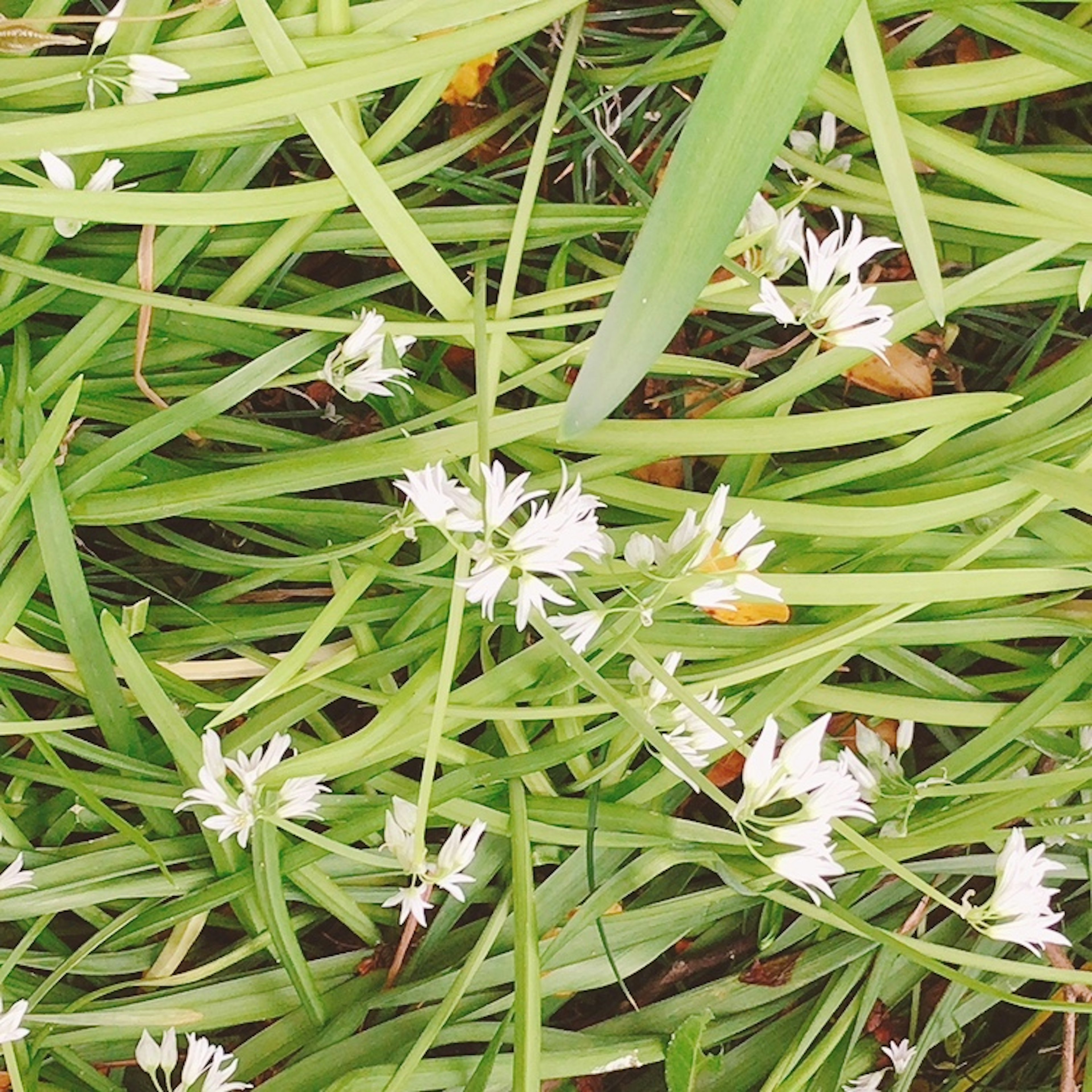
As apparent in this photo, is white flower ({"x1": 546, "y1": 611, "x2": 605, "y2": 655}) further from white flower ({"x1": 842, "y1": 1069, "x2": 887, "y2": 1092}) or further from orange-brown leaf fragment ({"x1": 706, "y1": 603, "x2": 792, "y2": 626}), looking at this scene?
white flower ({"x1": 842, "y1": 1069, "x2": 887, "y2": 1092})

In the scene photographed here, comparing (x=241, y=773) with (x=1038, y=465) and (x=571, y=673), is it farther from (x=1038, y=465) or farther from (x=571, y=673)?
(x=1038, y=465)

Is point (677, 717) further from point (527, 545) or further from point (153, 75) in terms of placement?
point (153, 75)

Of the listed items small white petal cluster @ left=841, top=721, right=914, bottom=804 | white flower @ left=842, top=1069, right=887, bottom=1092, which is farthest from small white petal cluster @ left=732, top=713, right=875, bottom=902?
white flower @ left=842, top=1069, right=887, bottom=1092

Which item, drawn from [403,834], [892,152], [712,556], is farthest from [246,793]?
[892,152]

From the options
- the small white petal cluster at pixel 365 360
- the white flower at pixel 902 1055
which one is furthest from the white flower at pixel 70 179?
the white flower at pixel 902 1055

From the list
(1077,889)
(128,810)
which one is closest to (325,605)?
(128,810)
